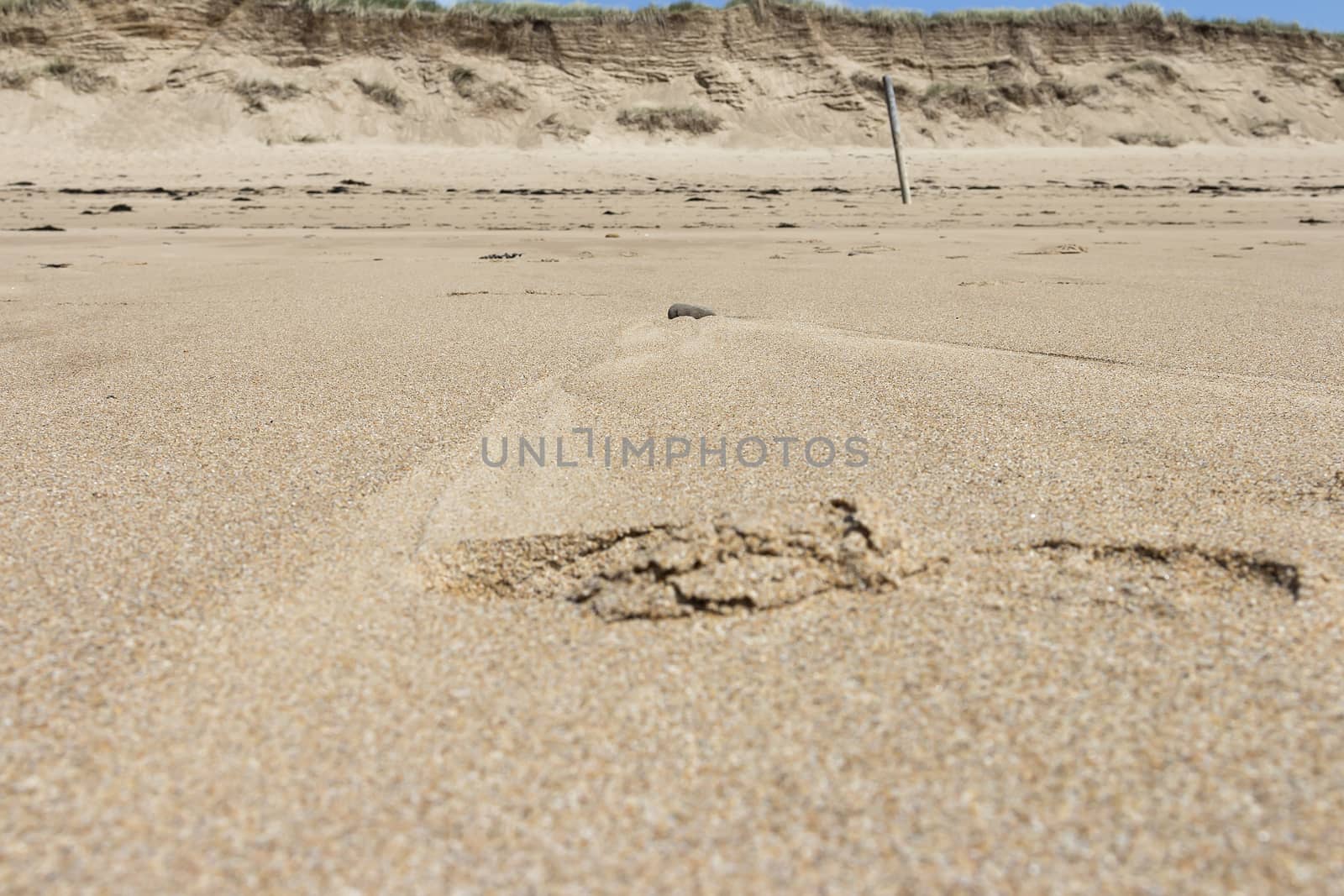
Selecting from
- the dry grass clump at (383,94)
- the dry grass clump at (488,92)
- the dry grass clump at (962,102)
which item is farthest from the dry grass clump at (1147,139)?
the dry grass clump at (383,94)

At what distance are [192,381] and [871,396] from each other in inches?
50.6

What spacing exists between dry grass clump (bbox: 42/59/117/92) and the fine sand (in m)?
13.2

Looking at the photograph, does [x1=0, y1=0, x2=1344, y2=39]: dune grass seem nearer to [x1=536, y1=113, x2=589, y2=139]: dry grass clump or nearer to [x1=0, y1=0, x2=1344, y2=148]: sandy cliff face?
[x1=0, y1=0, x2=1344, y2=148]: sandy cliff face

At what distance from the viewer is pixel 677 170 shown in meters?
11.1

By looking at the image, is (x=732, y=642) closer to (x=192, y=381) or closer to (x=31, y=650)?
(x=31, y=650)

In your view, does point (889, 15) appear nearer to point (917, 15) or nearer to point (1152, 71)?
point (917, 15)

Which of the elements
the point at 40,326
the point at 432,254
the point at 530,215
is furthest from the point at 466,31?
the point at 40,326

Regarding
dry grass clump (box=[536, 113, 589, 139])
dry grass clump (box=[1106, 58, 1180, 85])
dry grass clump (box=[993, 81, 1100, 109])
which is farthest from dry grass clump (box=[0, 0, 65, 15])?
dry grass clump (box=[1106, 58, 1180, 85])

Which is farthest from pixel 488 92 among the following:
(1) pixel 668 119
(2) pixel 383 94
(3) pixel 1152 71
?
(3) pixel 1152 71

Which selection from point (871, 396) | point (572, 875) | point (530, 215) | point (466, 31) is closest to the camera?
point (572, 875)

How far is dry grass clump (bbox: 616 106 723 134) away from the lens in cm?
1354

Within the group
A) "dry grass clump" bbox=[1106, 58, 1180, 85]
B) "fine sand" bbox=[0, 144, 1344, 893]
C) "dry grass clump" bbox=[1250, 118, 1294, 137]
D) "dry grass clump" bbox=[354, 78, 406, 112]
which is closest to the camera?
"fine sand" bbox=[0, 144, 1344, 893]

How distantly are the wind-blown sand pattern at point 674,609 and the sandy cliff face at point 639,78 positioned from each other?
12.1 m

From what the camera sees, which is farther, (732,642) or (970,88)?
(970,88)
